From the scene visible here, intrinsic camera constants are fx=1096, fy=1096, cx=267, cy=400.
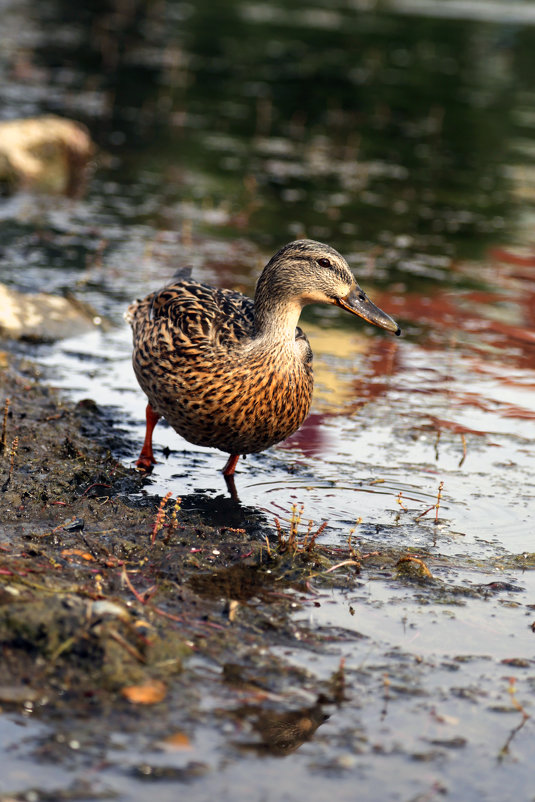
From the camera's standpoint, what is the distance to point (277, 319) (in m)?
5.66

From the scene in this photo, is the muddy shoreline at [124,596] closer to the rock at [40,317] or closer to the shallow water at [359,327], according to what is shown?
the shallow water at [359,327]

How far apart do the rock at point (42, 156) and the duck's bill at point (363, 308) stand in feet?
24.4

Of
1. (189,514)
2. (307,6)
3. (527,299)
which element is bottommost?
A: (189,514)

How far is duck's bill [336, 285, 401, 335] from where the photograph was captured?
18.8 feet

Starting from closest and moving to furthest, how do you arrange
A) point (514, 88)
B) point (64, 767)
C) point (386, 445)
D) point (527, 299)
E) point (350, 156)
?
point (64, 767), point (386, 445), point (527, 299), point (350, 156), point (514, 88)

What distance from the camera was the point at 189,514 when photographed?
5.45 metres

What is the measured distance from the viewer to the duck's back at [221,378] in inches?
215

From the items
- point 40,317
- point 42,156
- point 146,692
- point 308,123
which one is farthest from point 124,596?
point 308,123

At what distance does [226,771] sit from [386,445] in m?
3.51

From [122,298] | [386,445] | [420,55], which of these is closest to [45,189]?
[122,298]

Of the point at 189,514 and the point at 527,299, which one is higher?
the point at 527,299

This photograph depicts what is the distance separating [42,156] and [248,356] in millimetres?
8255

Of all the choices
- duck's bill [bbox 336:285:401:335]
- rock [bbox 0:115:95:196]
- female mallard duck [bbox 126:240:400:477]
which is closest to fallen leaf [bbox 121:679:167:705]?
female mallard duck [bbox 126:240:400:477]

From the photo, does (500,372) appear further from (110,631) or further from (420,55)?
(420,55)
